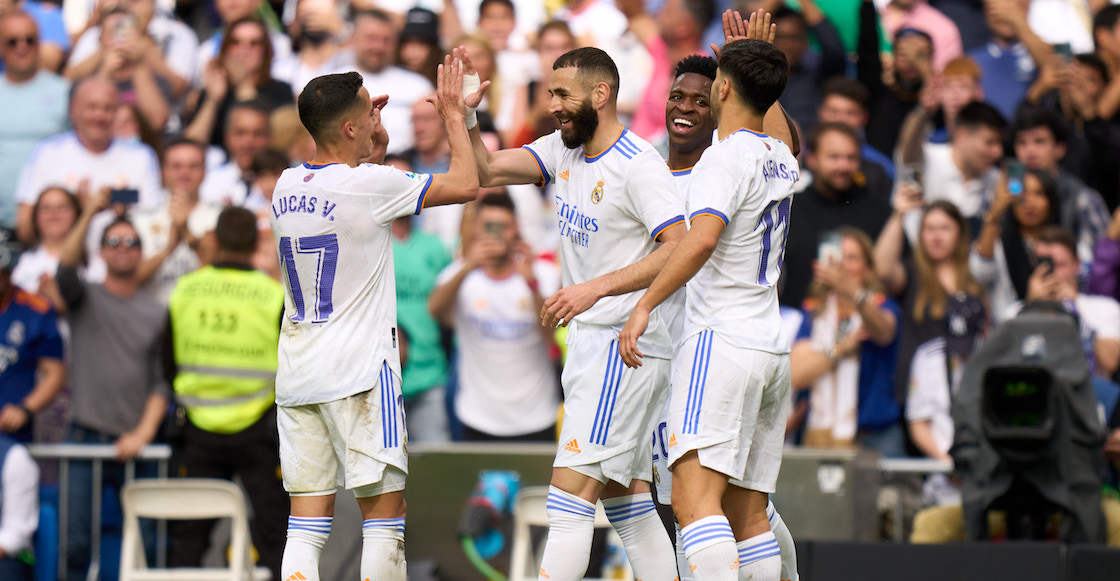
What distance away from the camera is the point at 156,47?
1274cm

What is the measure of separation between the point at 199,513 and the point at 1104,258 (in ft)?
21.4

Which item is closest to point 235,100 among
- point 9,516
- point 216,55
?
point 216,55

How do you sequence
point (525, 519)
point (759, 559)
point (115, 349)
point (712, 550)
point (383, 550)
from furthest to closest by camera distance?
point (115, 349) < point (525, 519) < point (383, 550) < point (759, 559) < point (712, 550)

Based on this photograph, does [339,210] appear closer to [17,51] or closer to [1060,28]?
[17,51]

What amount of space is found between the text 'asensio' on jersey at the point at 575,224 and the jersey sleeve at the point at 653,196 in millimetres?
214

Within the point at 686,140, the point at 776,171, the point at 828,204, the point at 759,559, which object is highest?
the point at 828,204

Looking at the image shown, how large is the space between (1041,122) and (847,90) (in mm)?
1452

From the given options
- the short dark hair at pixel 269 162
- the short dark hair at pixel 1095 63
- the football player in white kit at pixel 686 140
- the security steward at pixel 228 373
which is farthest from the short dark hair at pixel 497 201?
the short dark hair at pixel 1095 63

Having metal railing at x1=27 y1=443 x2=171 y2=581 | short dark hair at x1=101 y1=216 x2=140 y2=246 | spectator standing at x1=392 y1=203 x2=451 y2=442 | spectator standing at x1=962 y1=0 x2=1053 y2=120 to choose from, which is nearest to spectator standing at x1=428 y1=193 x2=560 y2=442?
spectator standing at x1=392 y1=203 x2=451 y2=442

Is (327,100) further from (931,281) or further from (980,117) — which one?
(980,117)

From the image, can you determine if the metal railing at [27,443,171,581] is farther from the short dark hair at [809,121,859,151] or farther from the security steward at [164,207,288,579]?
the short dark hair at [809,121,859,151]

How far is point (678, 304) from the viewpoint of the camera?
6.55 metres

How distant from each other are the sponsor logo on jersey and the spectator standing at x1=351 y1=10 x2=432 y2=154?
5.32 meters

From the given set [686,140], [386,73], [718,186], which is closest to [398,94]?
[386,73]
